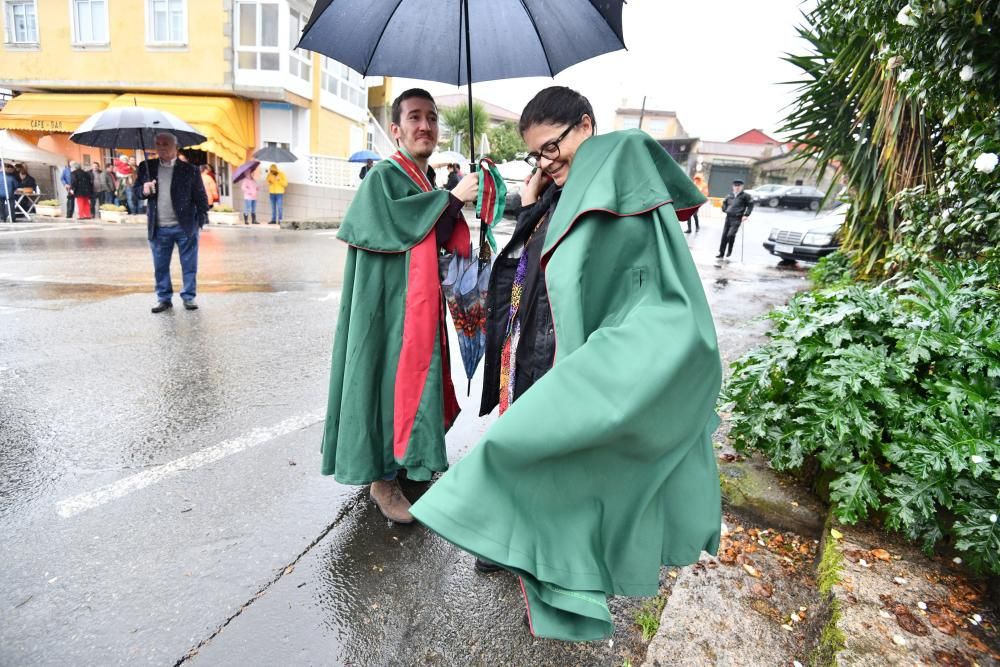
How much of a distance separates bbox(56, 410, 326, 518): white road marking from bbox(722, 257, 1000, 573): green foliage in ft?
8.66

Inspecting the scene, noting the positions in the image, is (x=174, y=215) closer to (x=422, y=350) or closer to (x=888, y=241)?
(x=422, y=350)

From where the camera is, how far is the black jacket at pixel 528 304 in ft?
7.16

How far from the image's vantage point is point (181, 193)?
6.71m

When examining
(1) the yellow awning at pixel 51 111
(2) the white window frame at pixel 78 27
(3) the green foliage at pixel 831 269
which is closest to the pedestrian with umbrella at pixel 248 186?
(1) the yellow awning at pixel 51 111

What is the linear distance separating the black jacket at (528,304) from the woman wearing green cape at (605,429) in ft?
0.96

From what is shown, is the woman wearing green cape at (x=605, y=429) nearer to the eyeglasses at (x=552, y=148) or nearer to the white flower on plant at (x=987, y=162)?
the eyeglasses at (x=552, y=148)

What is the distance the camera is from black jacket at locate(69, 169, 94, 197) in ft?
58.6

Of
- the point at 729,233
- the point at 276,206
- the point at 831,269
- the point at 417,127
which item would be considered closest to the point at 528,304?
the point at 417,127

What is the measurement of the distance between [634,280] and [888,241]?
Result: 493 cm

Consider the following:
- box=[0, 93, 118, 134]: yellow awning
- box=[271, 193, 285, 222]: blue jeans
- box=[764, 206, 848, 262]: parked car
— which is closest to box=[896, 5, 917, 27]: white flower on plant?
box=[764, 206, 848, 262]: parked car

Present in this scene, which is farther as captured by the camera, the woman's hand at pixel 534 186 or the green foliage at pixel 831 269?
the green foliage at pixel 831 269

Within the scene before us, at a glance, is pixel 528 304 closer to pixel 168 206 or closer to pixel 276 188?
pixel 168 206

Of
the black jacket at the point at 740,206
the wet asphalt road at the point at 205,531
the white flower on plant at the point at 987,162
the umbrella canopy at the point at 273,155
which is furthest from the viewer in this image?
the umbrella canopy at the point at 273,155

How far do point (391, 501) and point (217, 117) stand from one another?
1992 centimetres
